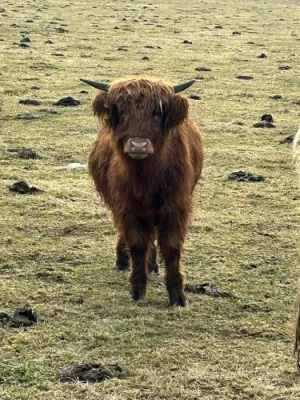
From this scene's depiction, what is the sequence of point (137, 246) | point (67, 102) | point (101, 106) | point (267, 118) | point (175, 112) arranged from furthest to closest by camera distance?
point (67, 102)
point (267, 118)
point (137, 246)
point (101, 106)
point (175, 112)

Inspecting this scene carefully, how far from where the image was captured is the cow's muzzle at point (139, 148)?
6117 mm

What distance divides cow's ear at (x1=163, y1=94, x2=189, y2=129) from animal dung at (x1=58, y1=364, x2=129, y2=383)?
6.92 feet

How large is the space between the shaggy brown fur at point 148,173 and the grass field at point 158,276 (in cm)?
44

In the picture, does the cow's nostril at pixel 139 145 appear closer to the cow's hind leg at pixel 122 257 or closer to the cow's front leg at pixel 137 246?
the cow's front leg at pixel 137 246

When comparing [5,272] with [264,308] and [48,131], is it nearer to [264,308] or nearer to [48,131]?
[264,308]

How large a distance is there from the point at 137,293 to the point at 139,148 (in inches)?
55.1

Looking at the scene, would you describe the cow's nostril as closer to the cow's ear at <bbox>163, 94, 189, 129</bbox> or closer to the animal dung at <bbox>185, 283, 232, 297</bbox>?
the cow's ear at <bbox>163, 94, 189, 129</bbox>

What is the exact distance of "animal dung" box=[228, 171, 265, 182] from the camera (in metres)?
10.6

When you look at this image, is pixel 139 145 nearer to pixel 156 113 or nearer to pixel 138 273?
pixel 156 113

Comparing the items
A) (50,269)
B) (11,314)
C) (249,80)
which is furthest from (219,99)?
(11,314)

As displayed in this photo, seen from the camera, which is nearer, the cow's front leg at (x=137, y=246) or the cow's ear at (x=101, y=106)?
the cow's ear at (x=101, y=106)

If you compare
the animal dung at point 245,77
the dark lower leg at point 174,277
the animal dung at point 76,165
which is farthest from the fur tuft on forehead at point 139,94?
the animal dung at point 245,77

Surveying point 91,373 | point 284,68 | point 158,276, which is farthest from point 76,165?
point 284,68

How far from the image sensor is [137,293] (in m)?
6.80
